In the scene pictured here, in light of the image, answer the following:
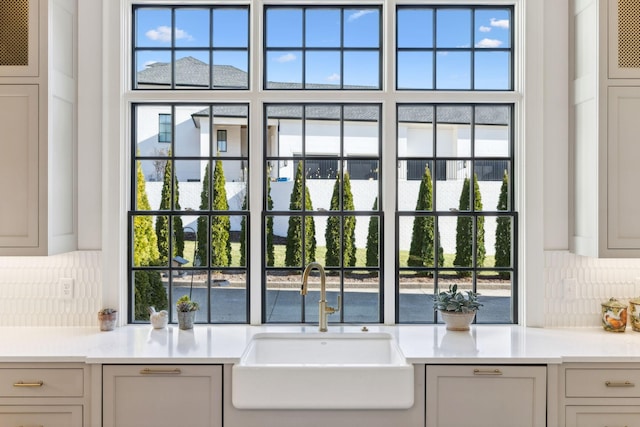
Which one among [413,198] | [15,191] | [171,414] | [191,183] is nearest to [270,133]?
[191,183]

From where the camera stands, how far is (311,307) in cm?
297

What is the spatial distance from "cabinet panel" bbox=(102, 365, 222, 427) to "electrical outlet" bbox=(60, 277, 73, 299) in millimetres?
809

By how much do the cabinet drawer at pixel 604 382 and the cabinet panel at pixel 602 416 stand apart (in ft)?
0.20

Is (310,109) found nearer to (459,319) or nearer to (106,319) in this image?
(459,319)

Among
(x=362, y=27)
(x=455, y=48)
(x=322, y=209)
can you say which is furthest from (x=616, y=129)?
(x=322, y=209)

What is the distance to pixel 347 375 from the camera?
2164mm

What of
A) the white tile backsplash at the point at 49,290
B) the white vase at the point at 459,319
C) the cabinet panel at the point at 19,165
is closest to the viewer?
the cabinet panel at the point at 19,165

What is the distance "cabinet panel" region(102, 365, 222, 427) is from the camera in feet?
7.26

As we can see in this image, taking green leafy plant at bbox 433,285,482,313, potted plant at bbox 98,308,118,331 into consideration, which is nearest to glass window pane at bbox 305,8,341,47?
green leafy plant at bbox 433,285,482,313

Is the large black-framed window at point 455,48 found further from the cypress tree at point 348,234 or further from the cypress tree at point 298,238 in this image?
the cypress tree at point 298,238

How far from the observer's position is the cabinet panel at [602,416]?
223cm

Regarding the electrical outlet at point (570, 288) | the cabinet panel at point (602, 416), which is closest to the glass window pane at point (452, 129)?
the electrical outlet at point (570, 288)

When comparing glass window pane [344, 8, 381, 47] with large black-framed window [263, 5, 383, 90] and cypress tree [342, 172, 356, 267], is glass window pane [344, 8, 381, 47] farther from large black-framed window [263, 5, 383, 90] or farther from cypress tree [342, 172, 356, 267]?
cypress tree [342, 172, 356, 267]

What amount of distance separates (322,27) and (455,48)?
84 cm
